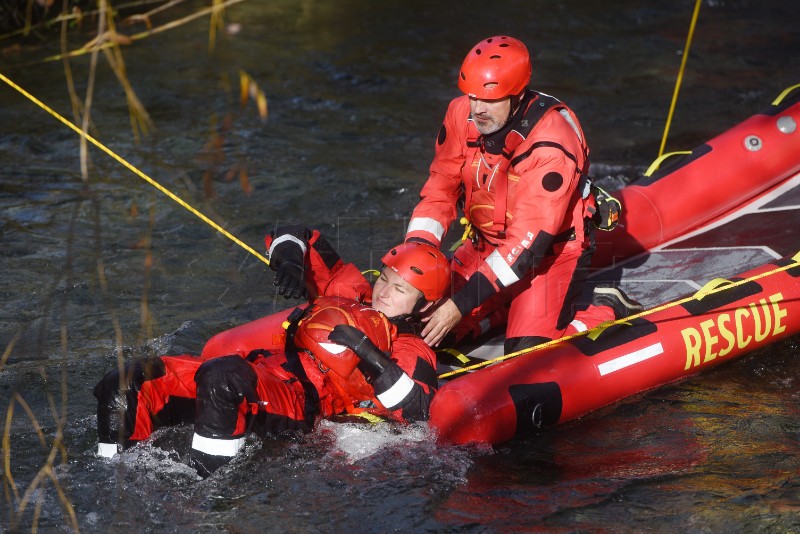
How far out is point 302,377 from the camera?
4297mm

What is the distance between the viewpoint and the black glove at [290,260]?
4512mm

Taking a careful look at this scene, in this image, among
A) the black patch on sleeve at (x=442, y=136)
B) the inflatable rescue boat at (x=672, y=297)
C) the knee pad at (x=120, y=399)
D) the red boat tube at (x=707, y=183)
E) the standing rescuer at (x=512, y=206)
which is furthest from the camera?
the red boat tube at (x=707, y=183)

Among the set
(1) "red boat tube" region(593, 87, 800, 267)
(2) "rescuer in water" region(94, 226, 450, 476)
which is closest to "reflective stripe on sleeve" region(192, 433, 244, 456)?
(2) "rescuer in water" region(94, 226, 450, 476)

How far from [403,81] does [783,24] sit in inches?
183

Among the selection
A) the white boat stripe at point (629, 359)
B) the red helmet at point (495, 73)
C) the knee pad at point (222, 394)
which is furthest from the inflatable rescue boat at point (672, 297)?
the red helmet at point (495, 73)

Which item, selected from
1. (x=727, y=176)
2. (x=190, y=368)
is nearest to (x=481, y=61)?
(x=190, y=368)

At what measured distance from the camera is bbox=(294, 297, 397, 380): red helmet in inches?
162

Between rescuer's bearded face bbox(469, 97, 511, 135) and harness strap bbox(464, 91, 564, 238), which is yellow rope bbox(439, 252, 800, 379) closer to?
harness strap bbox(464, 91, 564, 238)

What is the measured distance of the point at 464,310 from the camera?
4.55m

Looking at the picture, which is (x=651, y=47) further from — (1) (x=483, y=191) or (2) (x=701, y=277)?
(1) (x=483, y=191)

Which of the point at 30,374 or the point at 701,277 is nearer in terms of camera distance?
the point at 30,374

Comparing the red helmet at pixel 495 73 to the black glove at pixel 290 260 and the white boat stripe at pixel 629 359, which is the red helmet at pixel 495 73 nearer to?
the black glove at pixel 290 260

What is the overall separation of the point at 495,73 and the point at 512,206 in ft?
2.16

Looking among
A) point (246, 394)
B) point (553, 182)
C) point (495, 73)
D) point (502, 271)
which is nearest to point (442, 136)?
point (495, 73)
